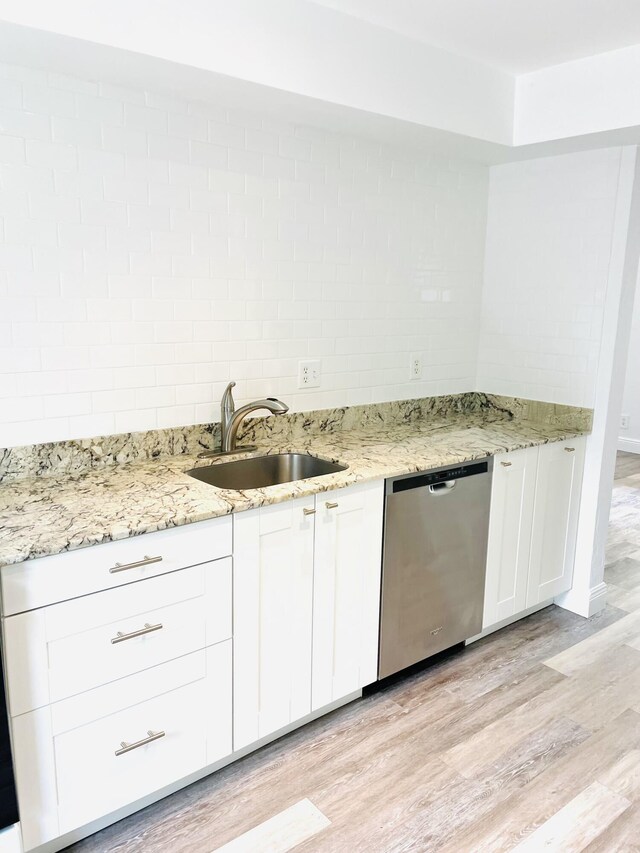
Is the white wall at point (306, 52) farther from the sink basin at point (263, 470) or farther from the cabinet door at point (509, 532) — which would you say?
the cabinet door at point (509, 532)

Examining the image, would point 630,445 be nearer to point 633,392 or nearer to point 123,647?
point 633,392

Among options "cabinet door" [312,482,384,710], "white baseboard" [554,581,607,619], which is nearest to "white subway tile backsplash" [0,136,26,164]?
"cabinet door" [312,482,384,710]

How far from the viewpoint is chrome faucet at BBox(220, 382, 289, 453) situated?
7.89ft

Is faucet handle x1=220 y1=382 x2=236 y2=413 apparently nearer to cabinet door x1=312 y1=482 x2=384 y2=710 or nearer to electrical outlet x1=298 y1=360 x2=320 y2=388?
electrical outlet x1=298 y1=360 x2=320 y2=388

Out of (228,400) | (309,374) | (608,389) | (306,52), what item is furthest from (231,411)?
(608,389)

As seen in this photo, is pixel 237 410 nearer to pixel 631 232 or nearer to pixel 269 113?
pixel 269 113

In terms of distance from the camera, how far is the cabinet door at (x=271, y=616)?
1.94 meters

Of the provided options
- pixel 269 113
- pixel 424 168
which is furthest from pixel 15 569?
pixel 424 168

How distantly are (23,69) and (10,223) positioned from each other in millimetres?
441

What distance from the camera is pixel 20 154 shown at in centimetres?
192

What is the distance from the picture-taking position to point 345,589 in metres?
2.22

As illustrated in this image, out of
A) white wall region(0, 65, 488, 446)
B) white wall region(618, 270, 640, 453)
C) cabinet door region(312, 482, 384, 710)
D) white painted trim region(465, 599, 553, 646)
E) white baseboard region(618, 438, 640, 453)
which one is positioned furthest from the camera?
white baseboard region(618, 438, 640, 453)

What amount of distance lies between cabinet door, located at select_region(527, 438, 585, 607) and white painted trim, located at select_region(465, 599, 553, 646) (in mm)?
80

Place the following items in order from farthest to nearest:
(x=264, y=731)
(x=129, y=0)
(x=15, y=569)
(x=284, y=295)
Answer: (x=284, y=295), (x=264, y=731), (x=129, y=0), (x=15, y=569)
